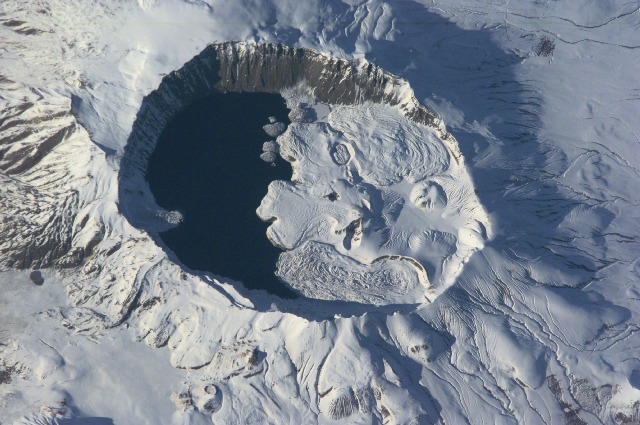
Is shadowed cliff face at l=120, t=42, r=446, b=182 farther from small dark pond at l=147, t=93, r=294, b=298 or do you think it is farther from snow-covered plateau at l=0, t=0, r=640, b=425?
small dark pond at l=147, t=93, r=294, b=298

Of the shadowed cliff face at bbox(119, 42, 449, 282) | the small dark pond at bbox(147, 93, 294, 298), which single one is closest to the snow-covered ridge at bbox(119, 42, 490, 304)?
the shadowed cliff face at bbox(119, 42, 449, 282)

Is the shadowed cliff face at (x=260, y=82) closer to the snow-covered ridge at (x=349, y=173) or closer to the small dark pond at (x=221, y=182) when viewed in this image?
the snow-covered ridge at (x=349, y=173)

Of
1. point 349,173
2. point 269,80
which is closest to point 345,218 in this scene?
point 349,173

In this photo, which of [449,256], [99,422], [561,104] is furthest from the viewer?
[561,104]

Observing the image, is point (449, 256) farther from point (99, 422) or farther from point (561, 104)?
point (99, 422)

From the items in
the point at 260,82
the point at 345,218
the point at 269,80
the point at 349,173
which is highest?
the point at 269,80

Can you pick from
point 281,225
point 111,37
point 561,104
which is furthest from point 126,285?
point 561,104

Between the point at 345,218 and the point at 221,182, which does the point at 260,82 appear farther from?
the point at 345,218
